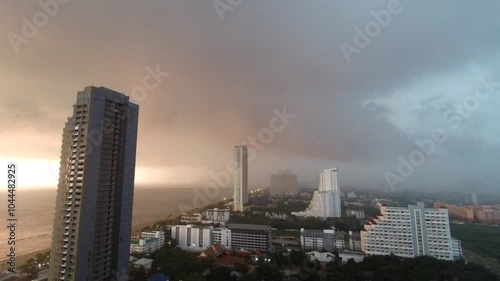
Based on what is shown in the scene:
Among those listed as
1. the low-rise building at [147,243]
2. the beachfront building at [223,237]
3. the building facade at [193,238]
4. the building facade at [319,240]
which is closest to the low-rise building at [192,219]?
the building facade at [193,238]

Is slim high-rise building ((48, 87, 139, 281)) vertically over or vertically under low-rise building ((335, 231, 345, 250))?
over

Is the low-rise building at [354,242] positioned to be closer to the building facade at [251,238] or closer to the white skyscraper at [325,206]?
the building facade at [251,238]

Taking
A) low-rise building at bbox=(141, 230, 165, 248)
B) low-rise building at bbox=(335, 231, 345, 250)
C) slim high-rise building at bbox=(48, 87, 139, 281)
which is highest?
slim high-rise building at bbox=(48, 87, 139, 281)

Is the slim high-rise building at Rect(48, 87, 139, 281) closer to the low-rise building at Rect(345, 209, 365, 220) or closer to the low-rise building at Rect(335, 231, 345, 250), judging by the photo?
the low-rise building at Rect(335, 231, 345, 250)

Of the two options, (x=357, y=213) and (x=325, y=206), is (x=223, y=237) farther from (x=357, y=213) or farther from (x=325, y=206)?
(x=357, y=213)

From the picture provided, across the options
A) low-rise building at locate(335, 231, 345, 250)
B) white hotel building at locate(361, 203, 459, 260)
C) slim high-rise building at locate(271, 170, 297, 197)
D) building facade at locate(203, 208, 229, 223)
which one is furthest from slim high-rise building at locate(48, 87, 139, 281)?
slim high-rise building at locate(271, 170, 297, 197)

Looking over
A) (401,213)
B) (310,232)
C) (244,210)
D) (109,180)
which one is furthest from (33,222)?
(401,213)

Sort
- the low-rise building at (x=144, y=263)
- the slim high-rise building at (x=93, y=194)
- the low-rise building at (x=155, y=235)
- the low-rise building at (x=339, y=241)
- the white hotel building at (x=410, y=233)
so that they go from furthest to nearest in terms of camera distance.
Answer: the low-rise building at (x=339, y=241) → the low-rise building at (x=155, y=235) → the white hotel building at (x=410, y=233) → the low-rise building at (x=144, y=263) → the slim high-rise building at (x=93, y=194)
